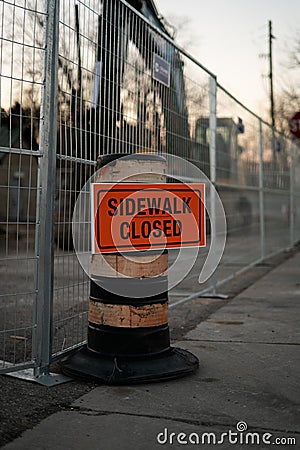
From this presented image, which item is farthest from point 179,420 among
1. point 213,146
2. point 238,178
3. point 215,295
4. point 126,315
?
point 238,178

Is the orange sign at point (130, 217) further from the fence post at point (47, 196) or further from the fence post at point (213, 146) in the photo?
the fence post at point (213, 146)

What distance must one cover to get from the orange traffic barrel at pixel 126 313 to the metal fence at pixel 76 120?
0.30 m

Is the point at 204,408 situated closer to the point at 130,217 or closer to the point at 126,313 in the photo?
the point at 126,313

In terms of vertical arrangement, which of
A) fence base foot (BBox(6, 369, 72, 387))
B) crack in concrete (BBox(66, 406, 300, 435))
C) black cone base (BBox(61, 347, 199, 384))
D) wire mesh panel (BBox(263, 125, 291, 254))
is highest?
wire mesh panel (BBox(263, 125, 291, 254))

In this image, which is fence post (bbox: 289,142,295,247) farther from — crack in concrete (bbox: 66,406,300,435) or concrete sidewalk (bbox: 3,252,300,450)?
crack in concrete (bbox: 66,406,300,435)

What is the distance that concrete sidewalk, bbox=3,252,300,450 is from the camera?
2.98 meters

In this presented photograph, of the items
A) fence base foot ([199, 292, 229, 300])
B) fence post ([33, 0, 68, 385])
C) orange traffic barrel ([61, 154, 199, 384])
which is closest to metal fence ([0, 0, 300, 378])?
fence post ([33, 0, 68, 385])

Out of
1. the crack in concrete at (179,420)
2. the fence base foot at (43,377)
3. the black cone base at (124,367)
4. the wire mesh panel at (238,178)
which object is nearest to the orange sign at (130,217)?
the black cone base at (124,367)

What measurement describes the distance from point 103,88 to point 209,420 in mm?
2651

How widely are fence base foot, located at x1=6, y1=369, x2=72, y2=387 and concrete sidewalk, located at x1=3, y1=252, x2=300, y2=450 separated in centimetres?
29

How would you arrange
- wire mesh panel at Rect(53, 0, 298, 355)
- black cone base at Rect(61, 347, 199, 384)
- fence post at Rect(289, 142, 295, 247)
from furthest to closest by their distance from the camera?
fence post at Rect(289, 142, 295, 247)
wire mesh panel at Rect(53, 0, 298, 355)
black cone base at Rect(61, 347, 199, 384)

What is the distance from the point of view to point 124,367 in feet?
12.9

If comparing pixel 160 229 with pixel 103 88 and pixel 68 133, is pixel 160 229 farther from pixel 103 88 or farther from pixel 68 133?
pixel 103 88

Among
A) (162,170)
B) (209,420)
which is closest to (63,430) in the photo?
(209,420)
